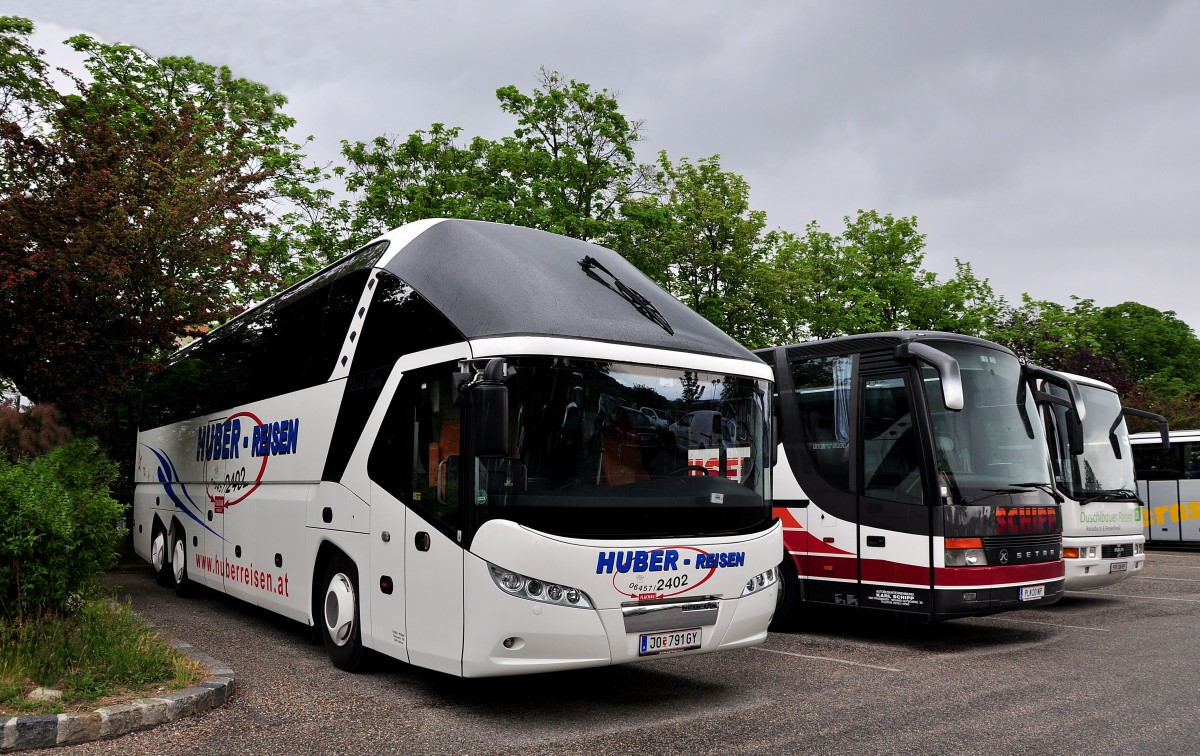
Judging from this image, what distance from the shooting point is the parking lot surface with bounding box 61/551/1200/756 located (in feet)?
19.2

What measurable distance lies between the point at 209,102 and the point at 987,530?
74.7ft

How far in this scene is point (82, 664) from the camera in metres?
6.66

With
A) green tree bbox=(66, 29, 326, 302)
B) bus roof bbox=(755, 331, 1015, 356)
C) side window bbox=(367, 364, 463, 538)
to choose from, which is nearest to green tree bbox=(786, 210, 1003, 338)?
green tree bbox=(66, 29, 326, 302)

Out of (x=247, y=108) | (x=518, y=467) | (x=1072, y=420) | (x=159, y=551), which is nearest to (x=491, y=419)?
(x=518, y=467)

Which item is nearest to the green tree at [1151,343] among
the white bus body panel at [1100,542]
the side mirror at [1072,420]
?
the white bus body panel at [1100,542]

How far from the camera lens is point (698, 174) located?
33156mm

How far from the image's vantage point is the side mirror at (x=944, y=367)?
7.87 metres

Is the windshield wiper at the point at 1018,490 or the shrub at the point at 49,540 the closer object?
the shrub at the point at 49,540

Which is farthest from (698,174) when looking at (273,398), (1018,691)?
(1018,691)

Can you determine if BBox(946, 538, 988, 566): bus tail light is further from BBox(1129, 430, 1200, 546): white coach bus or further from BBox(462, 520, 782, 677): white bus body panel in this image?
BBox(1129, 430, 1200, 546): white coach bus

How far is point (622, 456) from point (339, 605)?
3.12m

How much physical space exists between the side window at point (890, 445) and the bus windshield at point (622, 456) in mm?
2617

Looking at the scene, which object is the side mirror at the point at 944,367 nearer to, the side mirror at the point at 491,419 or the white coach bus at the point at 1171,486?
the side mirror at the point at 491,419

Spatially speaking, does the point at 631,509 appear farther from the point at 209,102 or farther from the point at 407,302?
the point at 209,102
